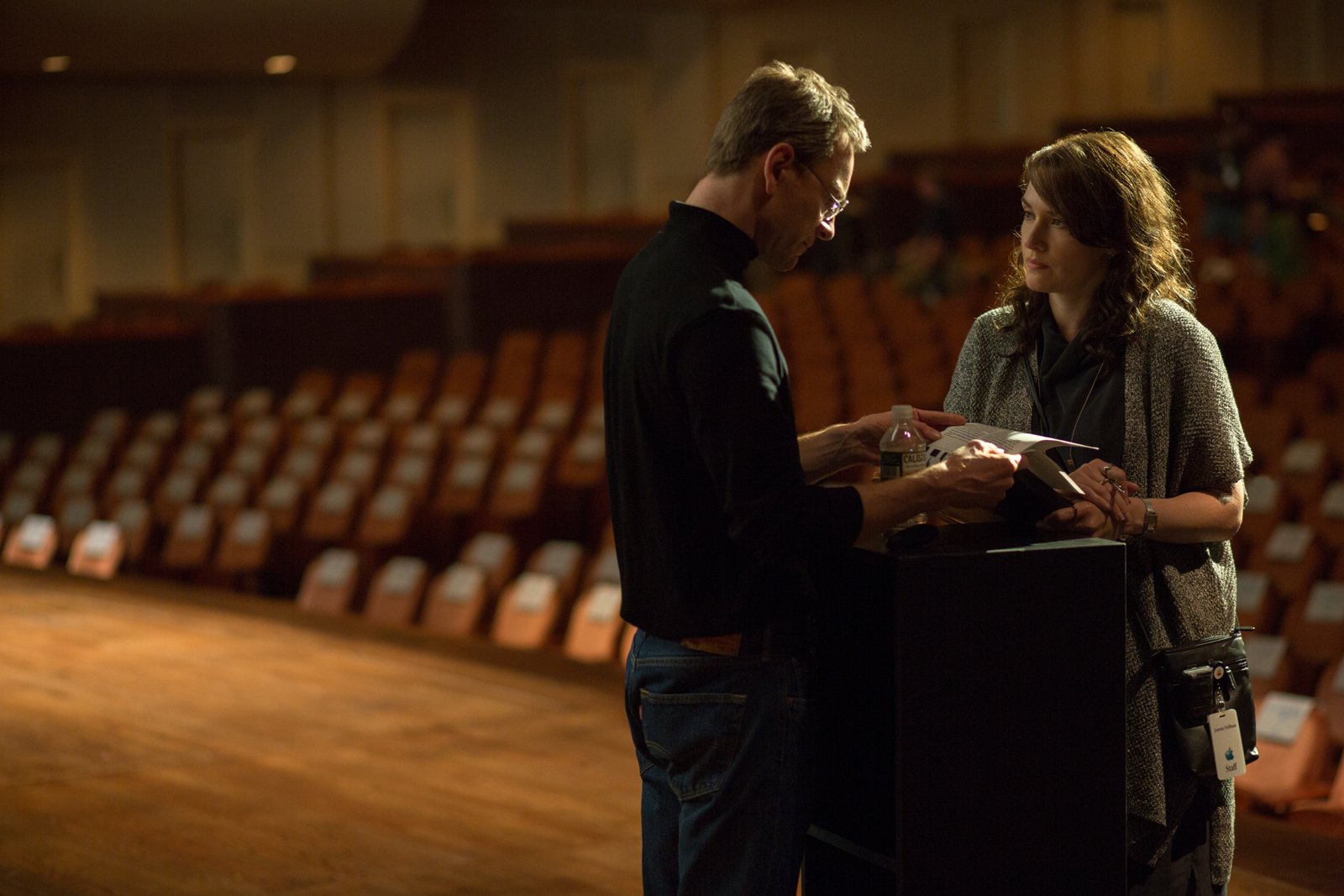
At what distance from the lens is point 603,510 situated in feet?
21.6

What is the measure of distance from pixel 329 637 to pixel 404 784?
1.56 meters

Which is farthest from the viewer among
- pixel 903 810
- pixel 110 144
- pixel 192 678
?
pixel 110 144

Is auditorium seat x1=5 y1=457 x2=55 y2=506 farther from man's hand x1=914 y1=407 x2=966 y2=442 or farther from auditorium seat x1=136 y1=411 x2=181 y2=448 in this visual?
man's hand x1=914 y1=407 x2=966 y2=442

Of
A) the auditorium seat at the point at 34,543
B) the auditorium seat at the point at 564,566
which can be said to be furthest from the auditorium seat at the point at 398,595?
the auditorium seat at the point at 34,543

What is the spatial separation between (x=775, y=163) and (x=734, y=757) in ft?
1.91

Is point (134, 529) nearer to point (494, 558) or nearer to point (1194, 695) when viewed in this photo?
point (494, 558)

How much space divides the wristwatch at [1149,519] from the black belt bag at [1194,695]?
0.11m

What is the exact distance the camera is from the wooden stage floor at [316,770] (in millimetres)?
2734

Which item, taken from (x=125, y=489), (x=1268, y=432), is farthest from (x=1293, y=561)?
(x=125, y=489)

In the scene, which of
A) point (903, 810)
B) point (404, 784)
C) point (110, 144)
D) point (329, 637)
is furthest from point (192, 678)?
point (110, 144)

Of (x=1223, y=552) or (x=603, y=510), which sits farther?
(x=603, y=510)

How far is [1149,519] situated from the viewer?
5.37ft

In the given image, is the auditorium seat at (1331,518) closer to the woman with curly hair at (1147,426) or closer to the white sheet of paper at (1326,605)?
the white sheet of paper at (1326,605)

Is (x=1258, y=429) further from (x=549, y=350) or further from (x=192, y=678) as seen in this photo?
(x=549, y=350)
